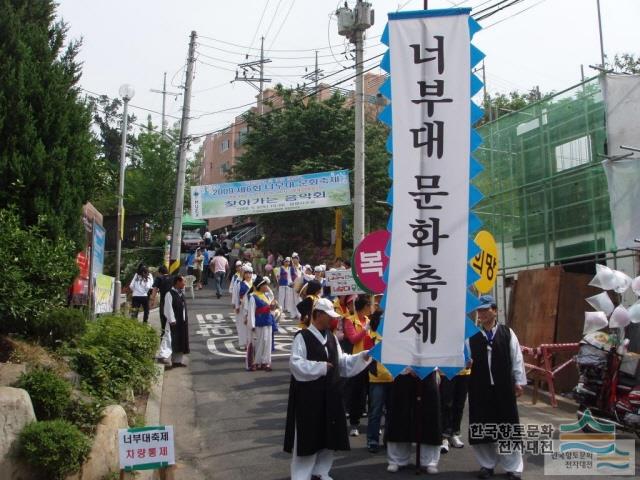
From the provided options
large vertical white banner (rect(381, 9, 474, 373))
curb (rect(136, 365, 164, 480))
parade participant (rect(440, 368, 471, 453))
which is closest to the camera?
large vertical white banner (rect(381, 9, 474, 373))

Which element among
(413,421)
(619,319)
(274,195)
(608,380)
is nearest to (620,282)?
(619,319)

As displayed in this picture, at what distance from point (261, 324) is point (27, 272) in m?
6.18

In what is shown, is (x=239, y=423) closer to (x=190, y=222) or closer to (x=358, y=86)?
(x=358, y=86)

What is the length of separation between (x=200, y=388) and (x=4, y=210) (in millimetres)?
5405

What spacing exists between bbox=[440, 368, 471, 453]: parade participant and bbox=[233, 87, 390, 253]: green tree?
935 inches

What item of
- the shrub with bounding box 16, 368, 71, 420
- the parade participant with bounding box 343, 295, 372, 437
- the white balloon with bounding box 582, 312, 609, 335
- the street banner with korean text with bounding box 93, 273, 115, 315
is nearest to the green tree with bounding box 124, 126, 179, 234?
the street banner with korean text with bounding box 93, 273, 115, 315

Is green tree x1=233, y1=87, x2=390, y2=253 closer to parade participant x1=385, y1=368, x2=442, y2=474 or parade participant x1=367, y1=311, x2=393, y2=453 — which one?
parade participant x1=367, y1=311, x2=393, y2=453

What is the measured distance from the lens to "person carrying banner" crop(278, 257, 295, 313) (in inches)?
916

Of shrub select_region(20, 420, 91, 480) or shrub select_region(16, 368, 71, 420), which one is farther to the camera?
shrub select_region(16, 368, 71, 420)

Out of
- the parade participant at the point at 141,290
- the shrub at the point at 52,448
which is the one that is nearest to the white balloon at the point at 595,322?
the shrub at the point at 52,448

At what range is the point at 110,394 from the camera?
30.4ft

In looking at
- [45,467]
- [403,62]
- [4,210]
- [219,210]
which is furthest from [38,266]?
[219,210]

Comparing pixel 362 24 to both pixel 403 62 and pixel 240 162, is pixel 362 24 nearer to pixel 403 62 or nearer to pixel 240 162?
pixel 403 62

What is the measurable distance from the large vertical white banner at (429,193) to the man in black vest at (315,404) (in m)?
0.68
